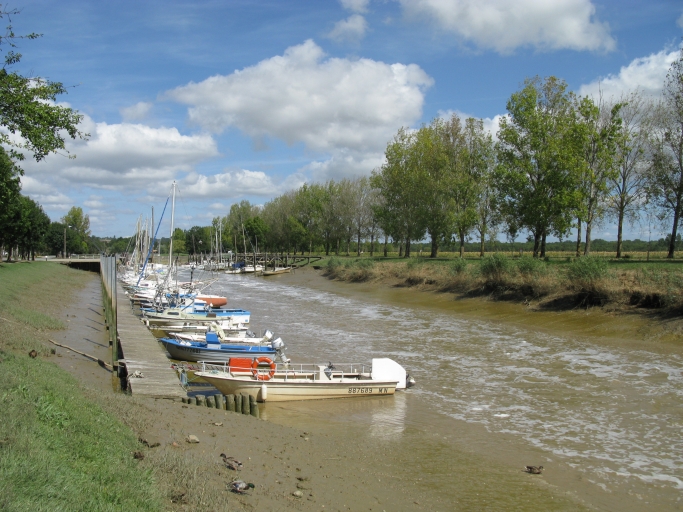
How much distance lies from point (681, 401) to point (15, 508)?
17390 mm

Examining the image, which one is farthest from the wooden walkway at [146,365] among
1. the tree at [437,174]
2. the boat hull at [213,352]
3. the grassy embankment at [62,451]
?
the tree at [437,174]

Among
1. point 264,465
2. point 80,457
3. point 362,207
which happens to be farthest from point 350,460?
point 362,207

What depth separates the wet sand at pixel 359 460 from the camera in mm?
9023

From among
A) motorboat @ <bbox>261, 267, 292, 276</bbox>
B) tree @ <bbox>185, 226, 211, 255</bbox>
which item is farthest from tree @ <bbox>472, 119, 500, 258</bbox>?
tree @ <bbox>185, 226, 211, 255</bbox>

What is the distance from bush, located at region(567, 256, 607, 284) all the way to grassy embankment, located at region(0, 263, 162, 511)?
27307mm

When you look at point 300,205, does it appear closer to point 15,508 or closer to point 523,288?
point 523,288

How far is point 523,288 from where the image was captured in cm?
3669

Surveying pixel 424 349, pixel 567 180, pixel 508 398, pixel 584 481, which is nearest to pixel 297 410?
pixel 508 398

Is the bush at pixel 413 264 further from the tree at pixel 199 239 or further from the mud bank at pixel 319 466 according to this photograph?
the tree at pixel 199 239

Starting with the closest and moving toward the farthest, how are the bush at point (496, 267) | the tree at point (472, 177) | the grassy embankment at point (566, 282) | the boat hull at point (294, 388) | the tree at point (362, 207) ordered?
the boat hull at point (294, 388) → the grassy embankment at point (566, 282) → the bush at point (496, 267) → the tree at point (472, 177) → the tree at point (362, 207)

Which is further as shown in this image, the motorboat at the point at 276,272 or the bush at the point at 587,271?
the motorboat at the point at 276,272

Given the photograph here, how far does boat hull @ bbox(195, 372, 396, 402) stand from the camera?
1648 cm

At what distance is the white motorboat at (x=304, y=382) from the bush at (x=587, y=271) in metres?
17.3

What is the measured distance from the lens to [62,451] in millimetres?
6613
